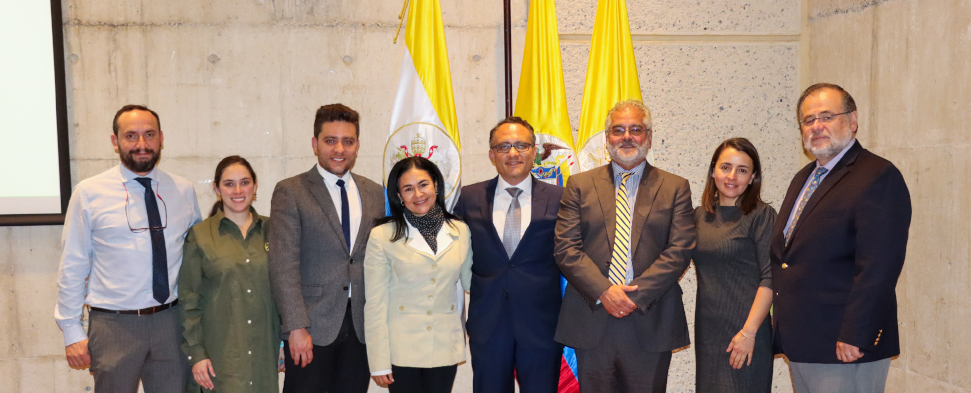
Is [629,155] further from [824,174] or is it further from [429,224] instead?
[429,224]

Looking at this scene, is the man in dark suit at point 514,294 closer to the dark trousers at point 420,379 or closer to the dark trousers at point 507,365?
the dark trousers at point 507,365

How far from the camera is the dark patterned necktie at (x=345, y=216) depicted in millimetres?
2984

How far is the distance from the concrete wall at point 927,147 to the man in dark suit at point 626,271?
1.47 m

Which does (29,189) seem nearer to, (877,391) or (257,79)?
(257,79)

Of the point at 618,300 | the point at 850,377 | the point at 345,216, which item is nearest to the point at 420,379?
the point at 345,216

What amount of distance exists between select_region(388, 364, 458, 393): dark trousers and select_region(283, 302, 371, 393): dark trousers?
0.24 meters

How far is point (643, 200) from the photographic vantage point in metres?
2.80

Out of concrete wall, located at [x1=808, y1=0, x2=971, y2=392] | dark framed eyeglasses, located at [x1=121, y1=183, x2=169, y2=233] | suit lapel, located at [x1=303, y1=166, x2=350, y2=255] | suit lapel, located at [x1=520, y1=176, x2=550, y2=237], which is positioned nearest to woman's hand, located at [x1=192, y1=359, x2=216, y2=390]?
dark framed eyeglasses, located at [x1=121, y1=183, x2=169, y2=233]

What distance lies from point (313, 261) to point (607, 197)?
1366 millimetres

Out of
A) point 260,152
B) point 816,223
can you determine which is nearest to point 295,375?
point 260,152

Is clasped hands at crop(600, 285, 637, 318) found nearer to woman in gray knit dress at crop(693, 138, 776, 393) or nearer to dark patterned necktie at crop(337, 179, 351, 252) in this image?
woman in gray knit dress at crop(693, 138, 776, 393)

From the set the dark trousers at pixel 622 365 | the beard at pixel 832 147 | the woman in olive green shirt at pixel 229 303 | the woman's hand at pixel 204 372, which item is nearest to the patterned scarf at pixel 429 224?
the woman in olive green shirt at pixel 229 303

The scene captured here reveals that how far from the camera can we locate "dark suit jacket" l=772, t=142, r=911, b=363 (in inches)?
88.9

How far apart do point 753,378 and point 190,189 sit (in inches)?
111
